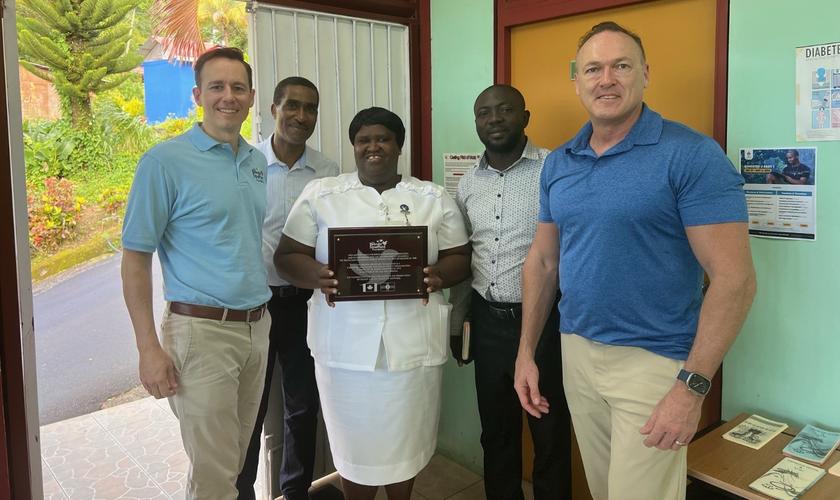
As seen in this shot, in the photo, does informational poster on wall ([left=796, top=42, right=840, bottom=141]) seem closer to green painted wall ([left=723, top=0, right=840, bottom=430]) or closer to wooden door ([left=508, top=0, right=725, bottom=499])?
green painted wall ([left=723, top=0, right=840, bottom=430])

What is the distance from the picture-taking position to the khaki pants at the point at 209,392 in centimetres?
171

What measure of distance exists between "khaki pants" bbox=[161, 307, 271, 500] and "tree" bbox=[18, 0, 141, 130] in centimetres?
356

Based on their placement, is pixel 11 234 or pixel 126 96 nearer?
pixel 11 234

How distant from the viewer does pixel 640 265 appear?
4.83 feet

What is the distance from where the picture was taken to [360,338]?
194cm

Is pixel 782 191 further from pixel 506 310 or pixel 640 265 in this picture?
pixel 506 310

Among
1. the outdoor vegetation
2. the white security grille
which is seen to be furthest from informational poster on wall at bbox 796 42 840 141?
the outdoor vegetation

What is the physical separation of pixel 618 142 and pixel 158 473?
3.12 metres

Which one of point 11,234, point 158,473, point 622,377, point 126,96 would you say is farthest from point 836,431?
→ point 126,96

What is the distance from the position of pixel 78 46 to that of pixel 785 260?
15.8ft

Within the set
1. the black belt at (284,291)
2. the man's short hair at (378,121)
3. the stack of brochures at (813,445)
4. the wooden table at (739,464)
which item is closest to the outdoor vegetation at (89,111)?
the black belt at (284,291)

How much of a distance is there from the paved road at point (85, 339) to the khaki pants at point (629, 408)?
397 centimetres

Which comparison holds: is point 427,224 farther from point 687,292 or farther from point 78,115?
point 78,115

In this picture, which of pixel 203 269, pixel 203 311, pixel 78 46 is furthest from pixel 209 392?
pixel 78 46
